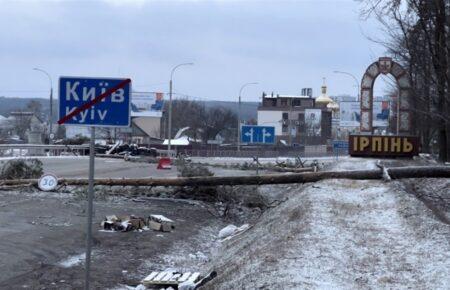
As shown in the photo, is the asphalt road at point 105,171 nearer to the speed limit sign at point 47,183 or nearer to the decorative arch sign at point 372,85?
the speed limit sign at point 47,183

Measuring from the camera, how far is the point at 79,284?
1007 cm

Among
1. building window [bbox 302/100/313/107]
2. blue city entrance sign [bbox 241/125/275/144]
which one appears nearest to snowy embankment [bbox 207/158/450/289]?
blue city entrance sign [bbox 241/125/275/144]

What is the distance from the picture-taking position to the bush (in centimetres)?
2480

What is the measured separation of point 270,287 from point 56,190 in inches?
641

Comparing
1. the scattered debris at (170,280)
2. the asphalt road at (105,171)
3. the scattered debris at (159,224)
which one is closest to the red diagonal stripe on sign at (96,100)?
the scattered debris at (170,280)

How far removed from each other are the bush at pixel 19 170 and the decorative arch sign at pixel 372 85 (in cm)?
2397

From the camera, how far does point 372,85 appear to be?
164 feet

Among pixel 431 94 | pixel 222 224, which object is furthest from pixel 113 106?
pixel 431 94

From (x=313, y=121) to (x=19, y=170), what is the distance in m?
136

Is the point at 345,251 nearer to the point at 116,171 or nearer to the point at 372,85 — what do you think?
the point at 116,171

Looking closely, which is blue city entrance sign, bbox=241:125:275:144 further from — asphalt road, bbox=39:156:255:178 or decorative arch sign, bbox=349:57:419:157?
decorative arch sign, bbox=349:57:419:157

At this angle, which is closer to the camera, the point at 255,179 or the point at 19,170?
the point at 255,179

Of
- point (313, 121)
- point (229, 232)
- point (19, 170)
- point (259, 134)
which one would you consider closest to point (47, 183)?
point (19, 170)

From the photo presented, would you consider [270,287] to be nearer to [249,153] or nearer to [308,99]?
[249,153]
